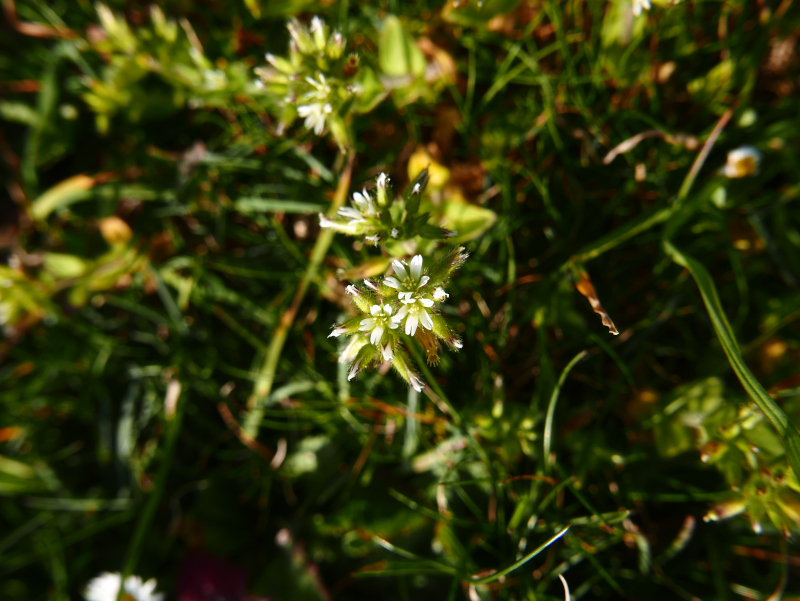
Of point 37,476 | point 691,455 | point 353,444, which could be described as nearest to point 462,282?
point 353,444

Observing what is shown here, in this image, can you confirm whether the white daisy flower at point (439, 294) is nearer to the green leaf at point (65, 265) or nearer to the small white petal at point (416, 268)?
the small white petal at point (416, 268)

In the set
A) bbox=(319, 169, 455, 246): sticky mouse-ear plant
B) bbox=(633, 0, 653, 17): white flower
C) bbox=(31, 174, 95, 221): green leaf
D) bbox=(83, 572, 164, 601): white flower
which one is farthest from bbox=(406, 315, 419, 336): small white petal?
bbox=(31, 174, 95, 221): green leaf

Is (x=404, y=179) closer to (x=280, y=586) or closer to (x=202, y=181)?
(x=202, y=181)

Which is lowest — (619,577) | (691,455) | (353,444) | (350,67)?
(619,577)

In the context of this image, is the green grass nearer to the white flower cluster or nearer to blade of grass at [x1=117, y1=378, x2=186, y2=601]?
blade of grass at [x1=117, y1=378, x2=186, y2=601]

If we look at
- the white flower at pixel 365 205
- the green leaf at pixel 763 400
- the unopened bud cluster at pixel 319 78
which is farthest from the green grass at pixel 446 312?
the white flower at pixel 365 205

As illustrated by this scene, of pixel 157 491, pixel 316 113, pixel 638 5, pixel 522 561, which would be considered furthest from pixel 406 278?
pixel 157 491

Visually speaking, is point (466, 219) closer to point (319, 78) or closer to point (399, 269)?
point (399, 269)
